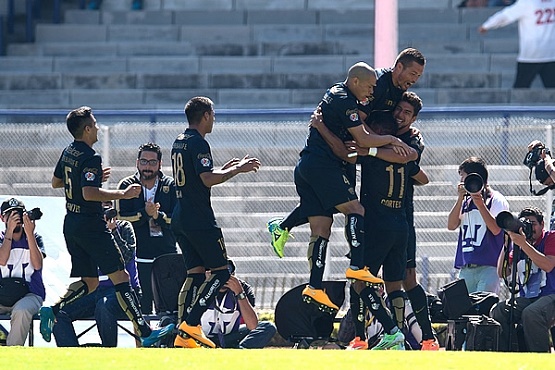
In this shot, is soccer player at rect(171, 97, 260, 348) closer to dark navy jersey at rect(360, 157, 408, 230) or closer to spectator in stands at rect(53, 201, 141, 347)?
dark navy jersey at rect(360, 157, 408, 230)

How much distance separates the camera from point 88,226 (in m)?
11.5

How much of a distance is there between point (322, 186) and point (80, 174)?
1999 mm

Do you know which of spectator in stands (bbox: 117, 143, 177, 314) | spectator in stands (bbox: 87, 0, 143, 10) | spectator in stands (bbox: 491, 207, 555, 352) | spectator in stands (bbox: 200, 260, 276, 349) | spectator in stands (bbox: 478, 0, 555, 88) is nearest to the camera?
spectator in stands (bbox: 491, 207, 555, 352)

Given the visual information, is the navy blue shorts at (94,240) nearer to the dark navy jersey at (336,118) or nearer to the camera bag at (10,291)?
the camera bag at (10,291)

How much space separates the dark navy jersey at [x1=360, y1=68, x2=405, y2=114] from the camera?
10.8 meters

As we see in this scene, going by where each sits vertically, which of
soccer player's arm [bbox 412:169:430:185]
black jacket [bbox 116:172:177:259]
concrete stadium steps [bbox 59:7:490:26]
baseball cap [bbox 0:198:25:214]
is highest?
concrete stadium steps [bbox 59:7:490:26]

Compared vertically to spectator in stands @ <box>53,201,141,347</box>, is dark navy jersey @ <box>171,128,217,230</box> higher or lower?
higher

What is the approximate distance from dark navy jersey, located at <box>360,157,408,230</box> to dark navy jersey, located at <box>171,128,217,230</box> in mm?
1207

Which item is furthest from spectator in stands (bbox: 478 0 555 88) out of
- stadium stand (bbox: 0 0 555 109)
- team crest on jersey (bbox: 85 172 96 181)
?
team crest on jersey (bbox: 85 172 96 181)

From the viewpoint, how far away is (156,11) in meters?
21.2

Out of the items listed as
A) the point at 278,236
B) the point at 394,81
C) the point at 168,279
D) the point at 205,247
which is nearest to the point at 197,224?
the point at 205,247

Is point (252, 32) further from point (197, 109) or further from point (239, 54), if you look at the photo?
point (197, 109)

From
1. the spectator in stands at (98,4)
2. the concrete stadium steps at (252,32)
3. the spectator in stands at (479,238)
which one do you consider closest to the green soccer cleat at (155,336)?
the spectator in stands at (479,238)

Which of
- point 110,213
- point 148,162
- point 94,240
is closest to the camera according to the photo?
point 94,240
